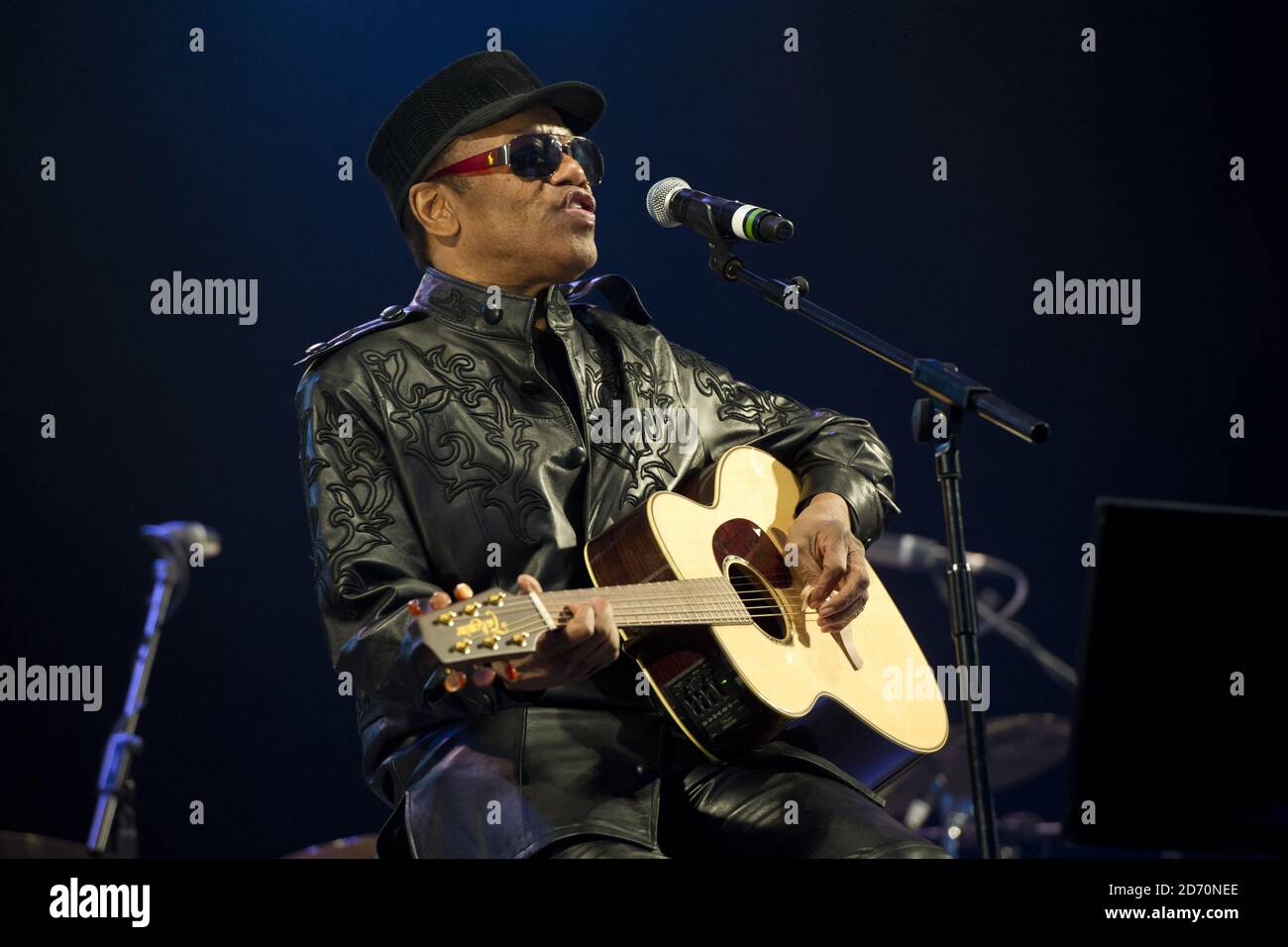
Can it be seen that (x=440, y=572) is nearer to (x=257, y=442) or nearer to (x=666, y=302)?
(x=257, y=442)

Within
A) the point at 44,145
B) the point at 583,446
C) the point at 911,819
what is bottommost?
the point at 911,819

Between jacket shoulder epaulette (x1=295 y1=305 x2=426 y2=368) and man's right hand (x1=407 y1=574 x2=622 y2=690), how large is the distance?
0.93 meters

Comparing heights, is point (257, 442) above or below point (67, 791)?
above

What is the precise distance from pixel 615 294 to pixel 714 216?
0.50m

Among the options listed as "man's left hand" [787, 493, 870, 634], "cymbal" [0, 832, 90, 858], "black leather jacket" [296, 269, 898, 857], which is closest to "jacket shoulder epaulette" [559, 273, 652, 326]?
"black leather jacket" [296, 269, 898, 857]

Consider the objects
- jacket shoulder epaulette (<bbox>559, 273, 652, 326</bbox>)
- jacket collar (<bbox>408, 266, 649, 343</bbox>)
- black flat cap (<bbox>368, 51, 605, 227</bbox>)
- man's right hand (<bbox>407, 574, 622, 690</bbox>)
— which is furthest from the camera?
jacket shoulder epaulette (<bbox>559, 273, 652, 326</bbox>)

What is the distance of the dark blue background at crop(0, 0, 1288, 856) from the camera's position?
4926mm

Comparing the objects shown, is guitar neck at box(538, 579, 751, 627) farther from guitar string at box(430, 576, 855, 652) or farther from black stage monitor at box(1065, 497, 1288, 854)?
black stage monitor at box(1065, 497, 1288, 854)

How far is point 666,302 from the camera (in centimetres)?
556

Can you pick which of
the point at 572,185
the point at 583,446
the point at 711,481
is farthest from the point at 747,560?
the point at 572,185

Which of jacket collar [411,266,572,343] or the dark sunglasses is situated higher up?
the dark sunglasses

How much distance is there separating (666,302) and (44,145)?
2298 millimetres

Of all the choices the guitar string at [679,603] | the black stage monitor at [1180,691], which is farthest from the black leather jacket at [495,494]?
the black stage monitor at [1180,691]

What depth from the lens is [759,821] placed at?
116 inches
